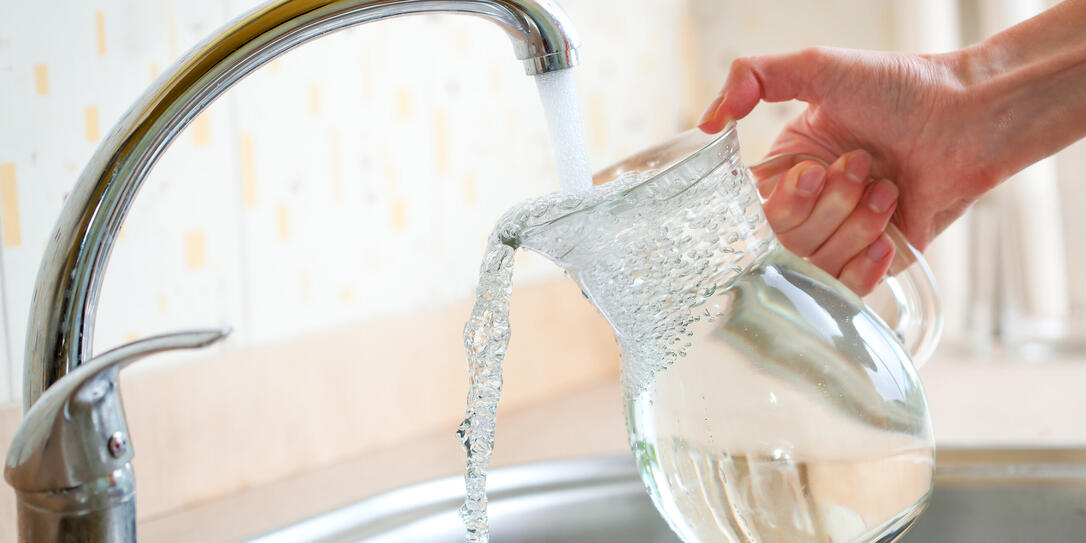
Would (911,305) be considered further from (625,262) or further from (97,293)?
(97,293)

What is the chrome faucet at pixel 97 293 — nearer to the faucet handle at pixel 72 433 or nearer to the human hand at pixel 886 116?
the faucet handle at pixel 72 433

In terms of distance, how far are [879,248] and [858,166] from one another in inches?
2.7

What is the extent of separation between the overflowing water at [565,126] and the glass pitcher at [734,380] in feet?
0.05

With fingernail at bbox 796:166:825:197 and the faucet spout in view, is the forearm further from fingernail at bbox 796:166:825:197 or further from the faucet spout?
the faucet spout

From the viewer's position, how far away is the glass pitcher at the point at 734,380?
15.3 inches

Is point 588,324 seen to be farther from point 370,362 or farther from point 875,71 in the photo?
point 875,71

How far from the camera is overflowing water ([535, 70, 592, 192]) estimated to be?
383 mm

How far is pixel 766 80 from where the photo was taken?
1.83 feet

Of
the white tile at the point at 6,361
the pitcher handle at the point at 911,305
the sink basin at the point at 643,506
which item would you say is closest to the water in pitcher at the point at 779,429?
the pitcher handle at the point at 911,305

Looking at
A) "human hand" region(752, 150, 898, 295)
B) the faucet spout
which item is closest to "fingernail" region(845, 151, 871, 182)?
"human hand" region(752, 150, 898, 295)

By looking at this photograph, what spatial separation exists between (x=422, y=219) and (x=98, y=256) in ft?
1.60

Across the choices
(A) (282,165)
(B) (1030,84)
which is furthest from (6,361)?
(B) (1030,84)

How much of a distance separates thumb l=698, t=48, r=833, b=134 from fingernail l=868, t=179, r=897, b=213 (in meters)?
0.06

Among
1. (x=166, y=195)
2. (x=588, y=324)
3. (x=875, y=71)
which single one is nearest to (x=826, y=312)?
(x=875, y=71)
